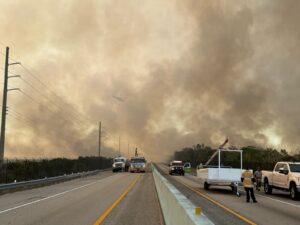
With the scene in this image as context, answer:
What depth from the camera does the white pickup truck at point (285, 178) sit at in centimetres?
2812

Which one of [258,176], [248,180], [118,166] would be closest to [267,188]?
[258,176]

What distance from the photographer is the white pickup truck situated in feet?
92.3

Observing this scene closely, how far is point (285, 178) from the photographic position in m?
29.6

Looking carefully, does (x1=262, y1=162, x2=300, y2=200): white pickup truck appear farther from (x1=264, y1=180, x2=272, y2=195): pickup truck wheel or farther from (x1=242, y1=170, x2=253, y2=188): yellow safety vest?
(x1=242, y1=170, x2=253, y2=188): yellow safety vest

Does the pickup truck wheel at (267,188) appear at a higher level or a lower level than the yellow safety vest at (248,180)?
lower

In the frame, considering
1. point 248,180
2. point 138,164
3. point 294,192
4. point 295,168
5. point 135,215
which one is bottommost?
point 135,215

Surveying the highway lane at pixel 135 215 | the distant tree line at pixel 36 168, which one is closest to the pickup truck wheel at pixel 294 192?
the highway lane at pixel 135 215

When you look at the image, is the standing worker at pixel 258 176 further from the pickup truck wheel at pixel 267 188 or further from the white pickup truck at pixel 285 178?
the pickup truck wheel at pixel 267 188

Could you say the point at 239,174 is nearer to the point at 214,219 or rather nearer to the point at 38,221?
the point at 214,219

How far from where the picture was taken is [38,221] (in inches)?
614

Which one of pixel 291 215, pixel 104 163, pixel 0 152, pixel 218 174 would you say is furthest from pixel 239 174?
pixel 104 163

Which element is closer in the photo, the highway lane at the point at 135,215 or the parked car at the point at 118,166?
the highway lane at the point at 135,215

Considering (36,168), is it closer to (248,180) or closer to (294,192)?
(294,192)

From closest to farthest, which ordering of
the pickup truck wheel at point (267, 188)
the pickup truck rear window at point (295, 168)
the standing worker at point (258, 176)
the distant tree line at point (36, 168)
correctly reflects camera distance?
1. the pickup truck rear window at point (295, 168)
2. the pickup truck wheel at point (267, 188)
3. the standing worker at point (258, 176)
4. the distant tree line at point (36, 168)
